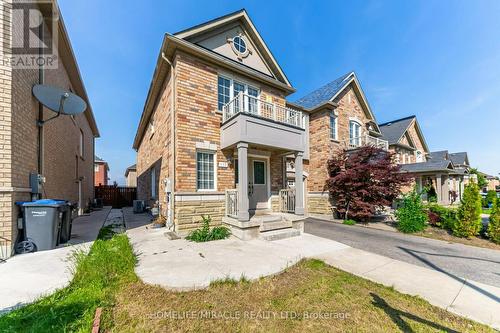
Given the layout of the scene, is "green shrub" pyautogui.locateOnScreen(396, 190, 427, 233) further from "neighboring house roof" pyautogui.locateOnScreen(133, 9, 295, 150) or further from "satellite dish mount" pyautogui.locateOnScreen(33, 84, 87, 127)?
"satellite dish mount" pyautogui.locateOnScreen(33, 84, 87, 127)

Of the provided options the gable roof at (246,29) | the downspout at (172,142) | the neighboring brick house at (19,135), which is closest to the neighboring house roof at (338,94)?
the gable roof at (246,29)

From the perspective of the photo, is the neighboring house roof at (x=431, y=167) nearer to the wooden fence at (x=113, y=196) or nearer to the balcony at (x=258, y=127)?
the balcony at (x=258, y=127)

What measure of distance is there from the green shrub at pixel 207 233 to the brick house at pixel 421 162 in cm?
1679

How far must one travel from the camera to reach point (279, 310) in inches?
119

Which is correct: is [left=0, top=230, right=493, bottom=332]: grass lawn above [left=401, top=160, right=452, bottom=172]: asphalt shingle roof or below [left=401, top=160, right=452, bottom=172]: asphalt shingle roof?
below

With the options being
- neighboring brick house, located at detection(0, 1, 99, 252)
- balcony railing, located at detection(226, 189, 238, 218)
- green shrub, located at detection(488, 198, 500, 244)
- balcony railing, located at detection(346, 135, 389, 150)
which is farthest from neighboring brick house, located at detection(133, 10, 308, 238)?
balcony railing, located at detection(346, 135, 389, 150)

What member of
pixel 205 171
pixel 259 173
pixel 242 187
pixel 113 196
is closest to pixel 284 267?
pixel 242 187

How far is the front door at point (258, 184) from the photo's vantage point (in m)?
9.11

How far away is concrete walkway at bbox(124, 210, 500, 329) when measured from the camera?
3.38 metres

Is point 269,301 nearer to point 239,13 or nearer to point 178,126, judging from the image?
point 178,126

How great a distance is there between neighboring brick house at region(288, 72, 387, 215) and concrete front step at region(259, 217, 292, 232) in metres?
5.66

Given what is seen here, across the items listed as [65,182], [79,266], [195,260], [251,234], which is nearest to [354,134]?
[251,234]

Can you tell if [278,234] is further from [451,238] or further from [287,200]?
[451,238]

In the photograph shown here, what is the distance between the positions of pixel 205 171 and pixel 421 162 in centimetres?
2214
